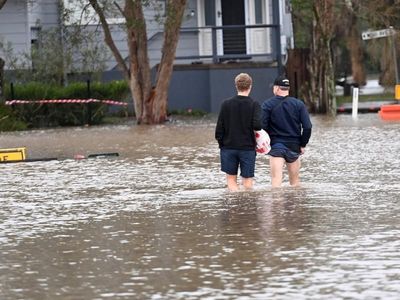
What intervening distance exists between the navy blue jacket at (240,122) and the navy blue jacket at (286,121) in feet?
1.02

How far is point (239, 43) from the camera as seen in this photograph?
141ft

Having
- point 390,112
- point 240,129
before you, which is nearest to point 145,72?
point 390,112

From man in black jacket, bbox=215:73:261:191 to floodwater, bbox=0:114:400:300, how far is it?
41cm

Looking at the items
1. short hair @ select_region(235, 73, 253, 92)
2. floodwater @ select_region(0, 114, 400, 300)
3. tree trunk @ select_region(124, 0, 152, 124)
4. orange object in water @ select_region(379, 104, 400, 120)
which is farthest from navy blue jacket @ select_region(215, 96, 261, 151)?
tree trunk @ select_region(124, 0, 152, 124)

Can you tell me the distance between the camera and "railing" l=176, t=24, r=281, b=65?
41156mm

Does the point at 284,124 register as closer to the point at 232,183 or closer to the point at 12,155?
the point at 232,183

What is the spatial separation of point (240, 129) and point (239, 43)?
2893cm

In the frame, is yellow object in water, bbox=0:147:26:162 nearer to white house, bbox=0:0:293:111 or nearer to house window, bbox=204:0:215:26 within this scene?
white house, bbox=0:0:293:111

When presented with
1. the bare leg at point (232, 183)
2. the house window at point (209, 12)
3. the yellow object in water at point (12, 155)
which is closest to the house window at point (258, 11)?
the house window at point (209, 12)

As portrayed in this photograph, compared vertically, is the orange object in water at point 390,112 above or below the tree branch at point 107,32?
below

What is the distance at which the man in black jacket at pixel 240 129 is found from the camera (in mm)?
14234

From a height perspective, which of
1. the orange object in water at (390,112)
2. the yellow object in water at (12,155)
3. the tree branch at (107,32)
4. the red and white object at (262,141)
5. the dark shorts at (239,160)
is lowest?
the orange object in water at (390,112)

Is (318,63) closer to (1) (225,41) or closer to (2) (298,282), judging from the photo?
(1) (225,41)

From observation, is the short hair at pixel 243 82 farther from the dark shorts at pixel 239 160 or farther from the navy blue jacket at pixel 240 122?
Answer: the dark shorts at pixel 239 160
